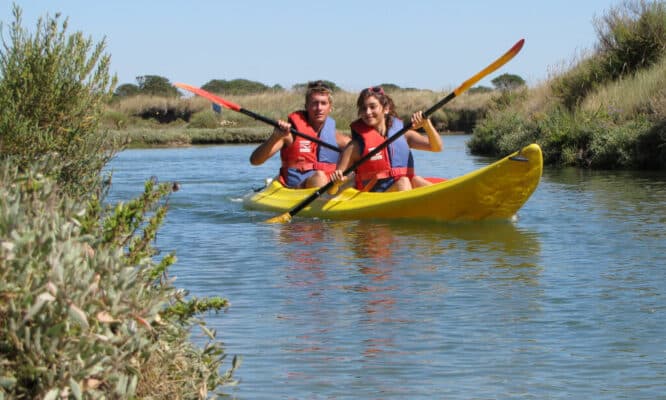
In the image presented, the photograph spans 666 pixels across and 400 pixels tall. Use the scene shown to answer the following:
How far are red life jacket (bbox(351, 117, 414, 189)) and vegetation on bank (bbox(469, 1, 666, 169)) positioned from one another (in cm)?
634

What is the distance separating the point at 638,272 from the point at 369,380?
3207 millimetres

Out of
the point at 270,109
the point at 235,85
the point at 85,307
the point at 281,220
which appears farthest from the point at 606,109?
the point at 235,85

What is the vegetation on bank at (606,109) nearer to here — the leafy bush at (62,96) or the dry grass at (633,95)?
the dry grass at (633,95)

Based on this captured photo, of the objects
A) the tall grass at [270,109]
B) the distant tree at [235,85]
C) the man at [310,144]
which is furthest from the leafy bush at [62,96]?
the distant tree at [235,85]

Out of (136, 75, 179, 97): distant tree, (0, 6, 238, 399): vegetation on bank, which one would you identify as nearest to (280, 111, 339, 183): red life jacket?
(0, 6, 238, 399): vegetation on bank

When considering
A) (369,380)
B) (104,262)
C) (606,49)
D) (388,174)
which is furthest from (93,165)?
(606,49)

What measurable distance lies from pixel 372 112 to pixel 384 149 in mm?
382

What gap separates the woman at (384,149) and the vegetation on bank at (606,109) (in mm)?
6321

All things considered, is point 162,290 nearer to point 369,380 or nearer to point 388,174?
point 369,380

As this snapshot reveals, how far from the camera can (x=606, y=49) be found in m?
21.8

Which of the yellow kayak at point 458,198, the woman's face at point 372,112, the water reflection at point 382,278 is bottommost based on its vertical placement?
the water reflection at point 382,278

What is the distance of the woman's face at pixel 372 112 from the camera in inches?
414

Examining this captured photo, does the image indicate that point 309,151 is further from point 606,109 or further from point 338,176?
point 606,109

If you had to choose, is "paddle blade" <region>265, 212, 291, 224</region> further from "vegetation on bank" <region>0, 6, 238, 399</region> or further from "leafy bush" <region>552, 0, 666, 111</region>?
"leafy bush" <region>552, 0, 666, 111</region>
